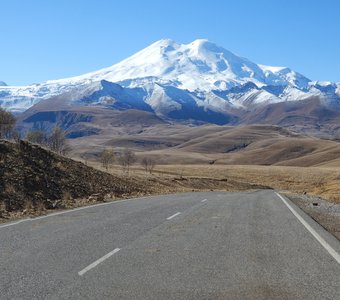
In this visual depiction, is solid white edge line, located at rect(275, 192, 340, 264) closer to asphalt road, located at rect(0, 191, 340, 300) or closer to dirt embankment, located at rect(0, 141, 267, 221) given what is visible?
asphalt road, located at rect(0, 191, 340, 300)

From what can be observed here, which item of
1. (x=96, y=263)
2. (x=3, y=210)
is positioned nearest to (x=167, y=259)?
(x=96, y=263)

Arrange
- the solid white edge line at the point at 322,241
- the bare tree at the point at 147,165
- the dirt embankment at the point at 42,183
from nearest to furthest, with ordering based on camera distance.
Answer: the solid white edge line at the point at 322,241 < the dirt embankment at the point at 42,183 < the bare tree at the point at 147,165

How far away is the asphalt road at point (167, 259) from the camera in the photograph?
7.74m

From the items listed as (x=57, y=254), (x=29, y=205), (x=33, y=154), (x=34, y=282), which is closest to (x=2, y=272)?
(x=34, y=282)

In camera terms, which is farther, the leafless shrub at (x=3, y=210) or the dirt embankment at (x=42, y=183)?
the dirt embankment at (x=42, y=183)

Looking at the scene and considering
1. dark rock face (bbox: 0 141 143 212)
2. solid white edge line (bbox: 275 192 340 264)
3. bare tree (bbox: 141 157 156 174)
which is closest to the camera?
solid white edge line (bbox: 275 192 340 264)

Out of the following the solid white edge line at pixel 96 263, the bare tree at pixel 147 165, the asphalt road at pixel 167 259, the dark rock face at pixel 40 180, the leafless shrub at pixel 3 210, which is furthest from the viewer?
the bare tree at pixel 147 165

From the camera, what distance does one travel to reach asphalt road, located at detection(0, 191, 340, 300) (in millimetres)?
7742

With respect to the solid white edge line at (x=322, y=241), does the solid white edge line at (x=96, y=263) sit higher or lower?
higher

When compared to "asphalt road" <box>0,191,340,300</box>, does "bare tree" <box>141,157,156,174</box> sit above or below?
below

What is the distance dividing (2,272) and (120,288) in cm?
224

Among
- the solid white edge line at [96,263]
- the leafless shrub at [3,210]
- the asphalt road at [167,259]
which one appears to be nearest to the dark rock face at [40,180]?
the leafless shrub at [3,210]

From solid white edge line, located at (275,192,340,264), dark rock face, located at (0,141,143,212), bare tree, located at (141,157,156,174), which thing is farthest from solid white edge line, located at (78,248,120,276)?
bare tree, located at (141,157,156,174)

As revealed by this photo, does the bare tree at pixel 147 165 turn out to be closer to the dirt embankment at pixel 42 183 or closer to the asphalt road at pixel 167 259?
the dirt embankment at pixel 42 183
